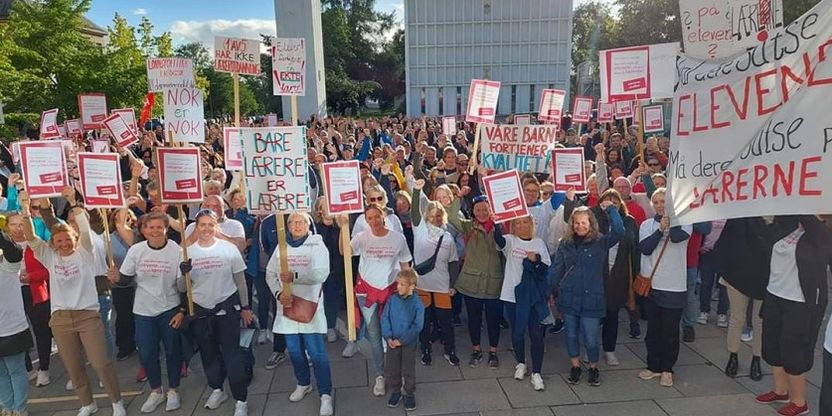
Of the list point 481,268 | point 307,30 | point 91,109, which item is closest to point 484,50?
point 307,30

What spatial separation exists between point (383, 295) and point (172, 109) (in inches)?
217

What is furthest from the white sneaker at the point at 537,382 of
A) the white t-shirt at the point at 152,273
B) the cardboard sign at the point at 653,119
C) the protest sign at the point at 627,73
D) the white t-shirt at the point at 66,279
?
the cardboard sign at the point at 653,119

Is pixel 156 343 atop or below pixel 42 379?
atop

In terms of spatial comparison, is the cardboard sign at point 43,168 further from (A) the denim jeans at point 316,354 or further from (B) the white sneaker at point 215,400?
(A) the denim jeans at point 316,354

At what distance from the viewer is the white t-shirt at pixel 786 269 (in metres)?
4.38

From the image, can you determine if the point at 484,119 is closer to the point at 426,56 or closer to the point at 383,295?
the point at 383,295

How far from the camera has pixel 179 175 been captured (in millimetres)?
5566

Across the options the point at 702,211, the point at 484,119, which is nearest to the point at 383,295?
the point at 702,211

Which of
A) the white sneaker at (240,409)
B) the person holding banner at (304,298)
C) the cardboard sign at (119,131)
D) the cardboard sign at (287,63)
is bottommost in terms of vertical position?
the white sneaker at (240,409)

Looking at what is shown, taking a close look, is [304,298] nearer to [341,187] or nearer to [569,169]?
[341,187]

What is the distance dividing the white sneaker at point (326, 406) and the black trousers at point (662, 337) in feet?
10.8

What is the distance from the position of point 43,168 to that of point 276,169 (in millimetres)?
2879

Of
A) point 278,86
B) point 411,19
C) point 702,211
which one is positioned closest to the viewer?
point 702,211

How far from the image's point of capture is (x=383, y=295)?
527 cm
